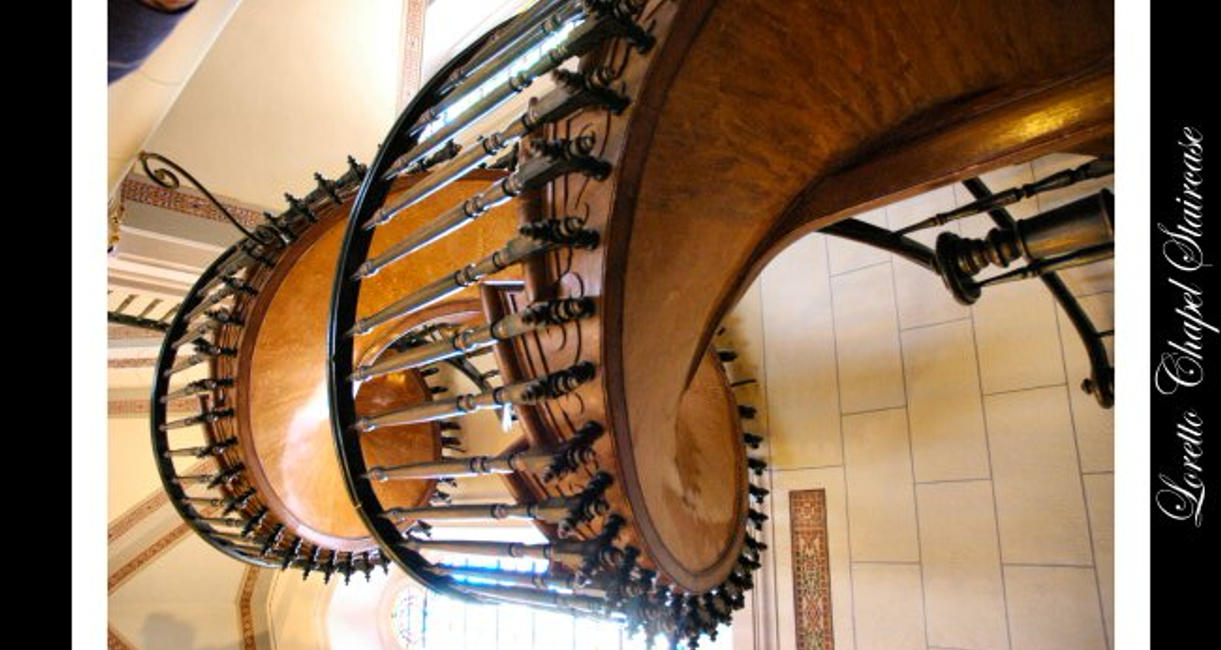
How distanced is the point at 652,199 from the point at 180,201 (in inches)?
184

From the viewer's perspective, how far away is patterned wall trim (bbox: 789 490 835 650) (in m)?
2.81

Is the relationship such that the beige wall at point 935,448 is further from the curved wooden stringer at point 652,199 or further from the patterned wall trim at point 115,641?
the patterned wall trim at point 115,641

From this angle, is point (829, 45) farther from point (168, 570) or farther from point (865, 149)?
point (168, 570)

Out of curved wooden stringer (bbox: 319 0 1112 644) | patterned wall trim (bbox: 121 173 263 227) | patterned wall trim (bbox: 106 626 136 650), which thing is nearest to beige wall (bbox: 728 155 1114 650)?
curved wooden stringer (bbox: 319 0 1112 644)

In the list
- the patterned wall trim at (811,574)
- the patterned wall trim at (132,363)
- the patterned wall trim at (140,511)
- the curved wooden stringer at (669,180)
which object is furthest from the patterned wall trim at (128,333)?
the curved wooden stringer at (669,180)

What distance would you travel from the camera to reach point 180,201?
492 centimetres

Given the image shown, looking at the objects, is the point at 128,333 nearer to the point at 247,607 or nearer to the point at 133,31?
the point at 247,607

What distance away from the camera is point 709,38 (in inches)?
49.0

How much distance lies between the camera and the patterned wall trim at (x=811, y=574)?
2811mm

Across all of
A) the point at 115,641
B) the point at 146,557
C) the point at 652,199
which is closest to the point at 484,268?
the point at 652,199

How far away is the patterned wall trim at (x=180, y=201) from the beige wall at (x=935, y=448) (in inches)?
148
